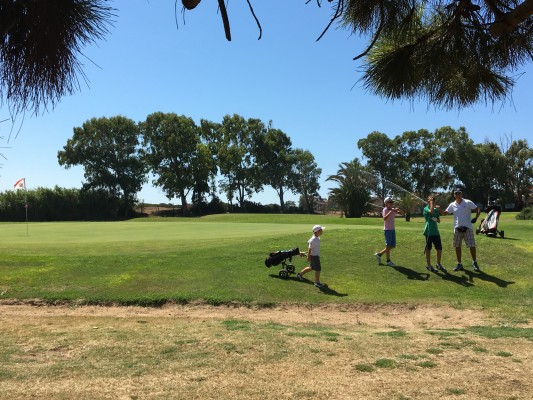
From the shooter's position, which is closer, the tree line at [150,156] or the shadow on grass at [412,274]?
the shadow on grass at [412,274]

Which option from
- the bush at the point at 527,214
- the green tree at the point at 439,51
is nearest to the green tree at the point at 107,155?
the bush at the point at 527,214

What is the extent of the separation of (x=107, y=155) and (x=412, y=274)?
63964 millimetres

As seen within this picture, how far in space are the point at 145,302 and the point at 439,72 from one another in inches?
306

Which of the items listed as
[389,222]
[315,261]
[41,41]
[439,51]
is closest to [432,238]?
[389,222]

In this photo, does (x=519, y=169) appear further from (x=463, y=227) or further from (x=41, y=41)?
(x=41, y=41)

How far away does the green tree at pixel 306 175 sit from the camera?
8550cm

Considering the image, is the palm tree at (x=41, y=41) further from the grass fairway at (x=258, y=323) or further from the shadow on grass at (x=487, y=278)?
the shadow on grass at (x=487, y=278)

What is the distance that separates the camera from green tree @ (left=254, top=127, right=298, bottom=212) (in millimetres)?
82188

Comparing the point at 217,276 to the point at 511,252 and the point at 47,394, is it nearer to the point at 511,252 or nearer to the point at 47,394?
the point at 47,394

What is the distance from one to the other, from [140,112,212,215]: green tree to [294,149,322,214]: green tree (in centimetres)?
1932

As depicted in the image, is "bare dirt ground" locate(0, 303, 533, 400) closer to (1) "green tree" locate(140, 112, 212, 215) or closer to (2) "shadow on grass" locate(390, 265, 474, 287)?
(2) "shadow on grass" locate(390, 265, 474, 287)

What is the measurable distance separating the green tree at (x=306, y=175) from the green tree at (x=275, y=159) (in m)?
1.33

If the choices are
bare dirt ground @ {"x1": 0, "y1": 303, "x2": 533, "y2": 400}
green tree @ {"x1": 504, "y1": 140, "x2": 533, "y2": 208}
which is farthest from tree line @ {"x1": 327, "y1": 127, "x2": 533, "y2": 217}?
bare dirt ground @ {"x1": 0, "y1": 303, "x2": 533, "y2": 400}

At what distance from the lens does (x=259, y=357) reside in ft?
19.6
